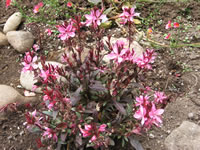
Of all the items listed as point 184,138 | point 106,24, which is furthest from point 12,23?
point 184,138

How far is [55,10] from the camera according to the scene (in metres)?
4.02

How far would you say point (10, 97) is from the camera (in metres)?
2.87

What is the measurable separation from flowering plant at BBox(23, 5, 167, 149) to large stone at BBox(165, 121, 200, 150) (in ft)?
1.76

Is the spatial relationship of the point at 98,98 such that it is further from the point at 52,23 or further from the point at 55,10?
the point at 55,10

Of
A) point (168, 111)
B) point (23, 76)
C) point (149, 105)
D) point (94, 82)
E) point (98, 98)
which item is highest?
point (149, 105)

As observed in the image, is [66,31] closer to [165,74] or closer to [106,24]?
[165,74]

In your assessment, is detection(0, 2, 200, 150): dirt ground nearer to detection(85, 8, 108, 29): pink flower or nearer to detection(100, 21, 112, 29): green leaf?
detection(100, 21, 112, 29): green leaf

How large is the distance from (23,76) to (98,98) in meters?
1.39

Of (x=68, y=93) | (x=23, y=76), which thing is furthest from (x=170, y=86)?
(x=23, y=76)

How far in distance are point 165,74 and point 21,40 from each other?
2101 millimetres

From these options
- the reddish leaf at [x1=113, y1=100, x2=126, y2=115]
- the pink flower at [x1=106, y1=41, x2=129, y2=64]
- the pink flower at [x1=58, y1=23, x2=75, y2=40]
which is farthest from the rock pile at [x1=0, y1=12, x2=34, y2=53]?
the pink flower at [x1=106, y1=41, x2=129, y2=64]

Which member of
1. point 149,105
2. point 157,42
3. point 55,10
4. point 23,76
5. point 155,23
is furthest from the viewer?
point 55,10

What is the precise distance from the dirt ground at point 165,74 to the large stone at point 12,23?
0.10m

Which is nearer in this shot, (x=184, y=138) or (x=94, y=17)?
(x=94, y=17)
